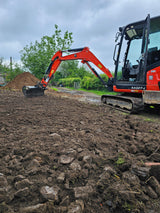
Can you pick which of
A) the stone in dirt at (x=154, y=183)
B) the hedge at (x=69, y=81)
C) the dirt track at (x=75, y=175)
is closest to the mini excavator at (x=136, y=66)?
the dirt track at (x=75, y=175)

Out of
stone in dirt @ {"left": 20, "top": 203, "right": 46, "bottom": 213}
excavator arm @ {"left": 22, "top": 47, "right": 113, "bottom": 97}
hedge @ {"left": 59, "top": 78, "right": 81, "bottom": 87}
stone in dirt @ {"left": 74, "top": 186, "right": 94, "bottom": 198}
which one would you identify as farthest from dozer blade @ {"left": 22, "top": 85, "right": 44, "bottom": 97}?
hedge @ {"left": 59, "top": 78, "right": 81, "bottom": 87}

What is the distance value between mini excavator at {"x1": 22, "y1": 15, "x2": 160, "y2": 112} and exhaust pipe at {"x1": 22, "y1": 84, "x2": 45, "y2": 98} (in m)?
0.08

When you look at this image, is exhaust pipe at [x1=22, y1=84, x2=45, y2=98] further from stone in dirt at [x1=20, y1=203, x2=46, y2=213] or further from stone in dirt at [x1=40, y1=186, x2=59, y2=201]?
stone in dirt at [x1=20, y1=203, x2=46, y2=213]

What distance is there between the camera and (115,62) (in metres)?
6.84

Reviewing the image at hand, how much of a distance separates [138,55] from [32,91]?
566cm

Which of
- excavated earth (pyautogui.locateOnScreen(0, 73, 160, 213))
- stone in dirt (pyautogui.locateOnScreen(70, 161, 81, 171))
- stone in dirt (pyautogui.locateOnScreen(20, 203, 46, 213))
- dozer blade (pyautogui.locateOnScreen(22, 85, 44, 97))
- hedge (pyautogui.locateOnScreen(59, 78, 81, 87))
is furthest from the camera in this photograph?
hedge (pyautogui.locateOnScreen(59, 78, 81, 87))

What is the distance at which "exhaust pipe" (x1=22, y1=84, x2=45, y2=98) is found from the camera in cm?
823

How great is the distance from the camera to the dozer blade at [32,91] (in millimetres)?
8224

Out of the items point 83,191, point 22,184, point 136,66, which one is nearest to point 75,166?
Result: point 83,191

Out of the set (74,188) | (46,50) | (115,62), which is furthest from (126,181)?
(46,50)

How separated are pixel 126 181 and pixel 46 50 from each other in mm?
23167

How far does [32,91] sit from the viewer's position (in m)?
8.47

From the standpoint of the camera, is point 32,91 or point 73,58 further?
point 32,91

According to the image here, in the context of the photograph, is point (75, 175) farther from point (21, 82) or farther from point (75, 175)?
point (21, 82)
